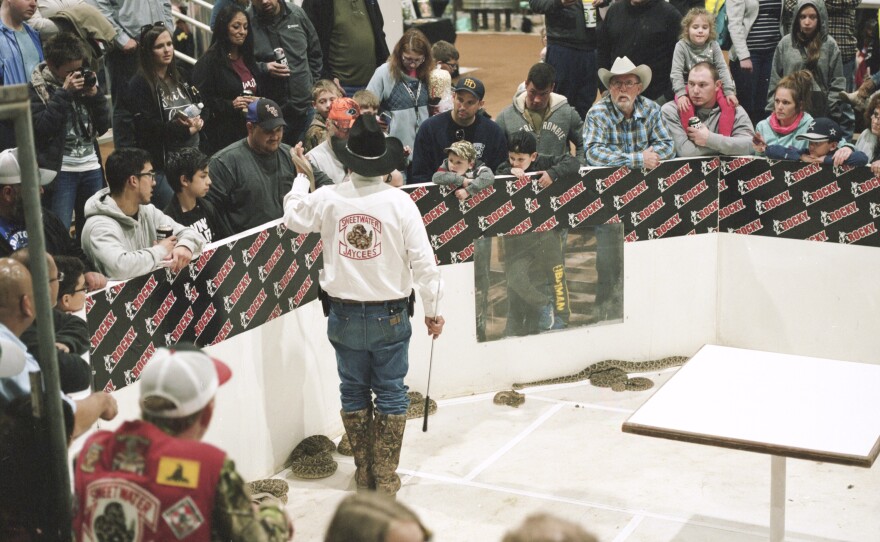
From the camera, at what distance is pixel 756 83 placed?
1038 cm

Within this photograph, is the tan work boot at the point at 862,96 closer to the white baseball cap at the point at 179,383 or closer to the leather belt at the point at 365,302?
the leather belt at the point at 365,302

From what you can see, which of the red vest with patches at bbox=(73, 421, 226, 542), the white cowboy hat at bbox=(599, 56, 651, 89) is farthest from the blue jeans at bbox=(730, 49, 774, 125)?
the red vest with patches at bbox=(73, 421, 226, 542)

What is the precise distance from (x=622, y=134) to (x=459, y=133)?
3.96 feet

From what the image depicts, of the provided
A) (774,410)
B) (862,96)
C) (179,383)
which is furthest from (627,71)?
(179,383)

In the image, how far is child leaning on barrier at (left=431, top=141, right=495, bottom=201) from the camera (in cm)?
749

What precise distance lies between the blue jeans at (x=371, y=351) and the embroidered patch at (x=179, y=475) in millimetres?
2684

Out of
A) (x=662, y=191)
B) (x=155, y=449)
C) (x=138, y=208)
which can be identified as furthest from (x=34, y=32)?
(x=155, y=449)

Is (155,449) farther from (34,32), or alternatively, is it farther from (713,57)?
(713,57)

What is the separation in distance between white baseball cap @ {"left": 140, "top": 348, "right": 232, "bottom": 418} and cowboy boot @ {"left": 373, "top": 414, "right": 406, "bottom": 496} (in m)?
2.84

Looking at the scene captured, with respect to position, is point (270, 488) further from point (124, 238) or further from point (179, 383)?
point (179, 383)

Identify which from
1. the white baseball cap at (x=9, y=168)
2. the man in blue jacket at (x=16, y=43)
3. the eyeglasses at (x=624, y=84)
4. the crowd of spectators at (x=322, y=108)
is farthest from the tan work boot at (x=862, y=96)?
the white baseball cap at (x=9, y=168)

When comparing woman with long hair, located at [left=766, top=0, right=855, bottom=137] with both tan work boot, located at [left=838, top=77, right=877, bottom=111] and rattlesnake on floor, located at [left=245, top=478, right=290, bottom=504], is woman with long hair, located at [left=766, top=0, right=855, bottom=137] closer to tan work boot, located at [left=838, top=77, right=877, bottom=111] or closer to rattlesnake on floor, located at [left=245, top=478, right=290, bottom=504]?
tan work boot, located at [left=838, top=77, right=877, bottom=111]

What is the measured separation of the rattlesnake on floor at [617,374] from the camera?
805 centimetres

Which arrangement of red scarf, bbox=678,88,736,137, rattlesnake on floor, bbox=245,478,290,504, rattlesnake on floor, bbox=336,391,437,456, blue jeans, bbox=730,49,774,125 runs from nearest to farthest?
rattlesnake on floor, bbox=245,478,290,504
rattlesnake on floor, bbox=336,391,437,456
red scarf, bbox=678,88,736,137
blue jeans, bbox=730,49,774,125
